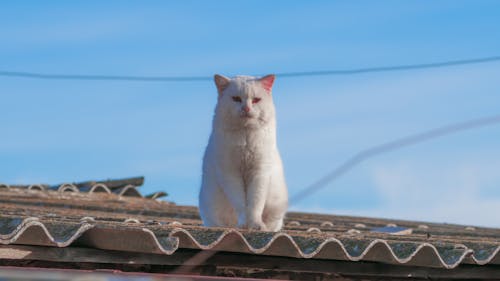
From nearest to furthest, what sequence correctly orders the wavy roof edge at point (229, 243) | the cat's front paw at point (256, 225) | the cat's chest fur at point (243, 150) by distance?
the wavy roof edge at point (229, 243), the cat's front paw at point (256, 225), the cat's chest fur at point (243, 150)

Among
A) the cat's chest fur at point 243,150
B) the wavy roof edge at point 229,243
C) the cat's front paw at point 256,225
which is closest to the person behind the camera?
the wavy roof edge at point 229,243

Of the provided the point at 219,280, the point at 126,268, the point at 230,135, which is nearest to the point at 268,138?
the point at 230,135

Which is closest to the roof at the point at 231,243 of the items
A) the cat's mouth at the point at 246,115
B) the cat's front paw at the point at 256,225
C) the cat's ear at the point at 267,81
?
the cat's front paw at the point at 256,225

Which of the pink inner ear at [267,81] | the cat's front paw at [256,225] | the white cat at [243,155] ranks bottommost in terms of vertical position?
the cat's front paw at [256,225]

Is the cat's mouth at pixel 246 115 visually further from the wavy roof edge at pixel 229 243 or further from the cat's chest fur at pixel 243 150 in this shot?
the wavy roof edge at pixel 229 243

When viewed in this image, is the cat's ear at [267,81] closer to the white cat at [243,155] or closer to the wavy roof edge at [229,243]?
the white cat at [243,155]

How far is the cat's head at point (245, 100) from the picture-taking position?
6.76 m

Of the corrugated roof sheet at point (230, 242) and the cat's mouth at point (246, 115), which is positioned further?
the cat's mouth at point (246, 115)

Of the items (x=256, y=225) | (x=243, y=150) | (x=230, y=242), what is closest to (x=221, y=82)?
(x=243, y=150)

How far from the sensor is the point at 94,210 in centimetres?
1007

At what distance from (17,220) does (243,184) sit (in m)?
2.09

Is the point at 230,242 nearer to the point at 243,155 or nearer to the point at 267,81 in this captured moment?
the point at 243,155

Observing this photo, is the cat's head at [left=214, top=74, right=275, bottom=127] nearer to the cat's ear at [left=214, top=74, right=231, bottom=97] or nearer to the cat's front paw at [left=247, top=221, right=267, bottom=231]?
the cat's ear at [left=214, top=74, right=231, bottom=97]

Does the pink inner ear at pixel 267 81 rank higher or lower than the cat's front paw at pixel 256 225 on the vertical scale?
higher
